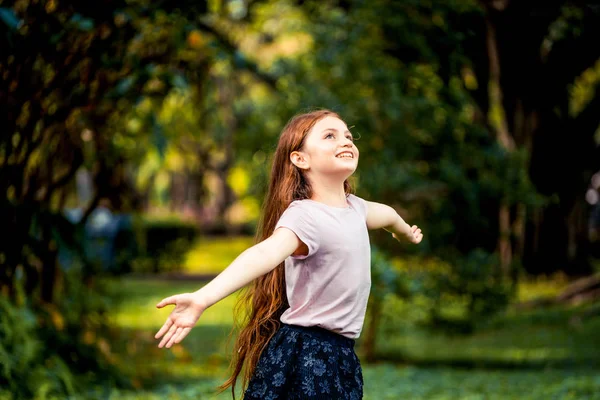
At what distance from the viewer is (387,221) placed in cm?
332

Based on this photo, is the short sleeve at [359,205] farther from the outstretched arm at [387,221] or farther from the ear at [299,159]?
the ear at [299,159]

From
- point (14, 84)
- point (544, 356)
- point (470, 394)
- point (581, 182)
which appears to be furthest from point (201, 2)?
point (581, 182)

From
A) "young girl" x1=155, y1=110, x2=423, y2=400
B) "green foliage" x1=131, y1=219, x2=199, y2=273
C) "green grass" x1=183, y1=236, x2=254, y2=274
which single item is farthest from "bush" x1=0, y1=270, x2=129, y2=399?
"green grass" x1=183, y1=236, x2=254, y2=274

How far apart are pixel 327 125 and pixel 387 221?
1.47 ft

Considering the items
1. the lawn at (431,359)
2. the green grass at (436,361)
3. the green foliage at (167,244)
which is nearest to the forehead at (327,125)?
the lawn at (431,359)

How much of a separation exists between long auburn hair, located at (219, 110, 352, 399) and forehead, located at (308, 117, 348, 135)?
0.02 meters

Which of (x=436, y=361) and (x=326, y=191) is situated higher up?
(x=326, y=191)

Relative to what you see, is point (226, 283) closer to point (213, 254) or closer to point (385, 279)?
point (385, 279)

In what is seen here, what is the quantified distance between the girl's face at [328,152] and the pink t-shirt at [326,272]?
0.14 metres

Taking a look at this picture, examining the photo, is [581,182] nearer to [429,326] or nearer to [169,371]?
[429,326]

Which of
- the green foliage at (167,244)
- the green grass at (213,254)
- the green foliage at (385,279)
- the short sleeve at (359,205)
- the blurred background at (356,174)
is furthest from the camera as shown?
the green grass at (213,254)

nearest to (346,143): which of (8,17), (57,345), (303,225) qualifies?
(303,225)

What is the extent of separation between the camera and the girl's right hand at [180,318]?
255cm

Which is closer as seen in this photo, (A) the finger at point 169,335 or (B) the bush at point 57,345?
(A) the finger at point 169,335
